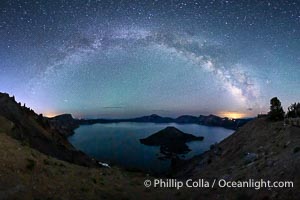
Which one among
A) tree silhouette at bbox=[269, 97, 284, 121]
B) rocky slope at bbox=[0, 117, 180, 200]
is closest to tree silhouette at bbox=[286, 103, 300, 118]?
tree silhouette at bbox=[269, 97, 284, 121]

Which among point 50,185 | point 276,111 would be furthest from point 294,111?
point 50,185

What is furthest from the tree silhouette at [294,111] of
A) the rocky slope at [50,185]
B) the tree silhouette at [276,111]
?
the rocky slope at [50,185]

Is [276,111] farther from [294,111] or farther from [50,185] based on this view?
[50,185]

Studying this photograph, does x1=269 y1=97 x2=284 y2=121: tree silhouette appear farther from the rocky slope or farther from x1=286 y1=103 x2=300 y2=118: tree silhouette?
the rocky slope

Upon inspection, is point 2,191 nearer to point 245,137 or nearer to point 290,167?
point 290,167

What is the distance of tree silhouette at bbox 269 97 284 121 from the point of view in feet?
135

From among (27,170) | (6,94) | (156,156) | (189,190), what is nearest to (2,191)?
(27,170)

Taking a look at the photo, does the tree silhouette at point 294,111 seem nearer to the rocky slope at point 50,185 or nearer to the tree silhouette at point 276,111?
the tree silhouette at point 276,111

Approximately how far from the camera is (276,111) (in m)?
41.5

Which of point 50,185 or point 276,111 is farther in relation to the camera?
point 276,111

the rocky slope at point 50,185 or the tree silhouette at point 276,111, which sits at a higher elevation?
the tree silhouette at point 276,111

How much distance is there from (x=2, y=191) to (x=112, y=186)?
8956 mm

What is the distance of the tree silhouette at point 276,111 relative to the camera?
1620 inches

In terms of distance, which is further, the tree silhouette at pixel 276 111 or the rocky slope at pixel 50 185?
the tree silhouette at pixel 276 111
